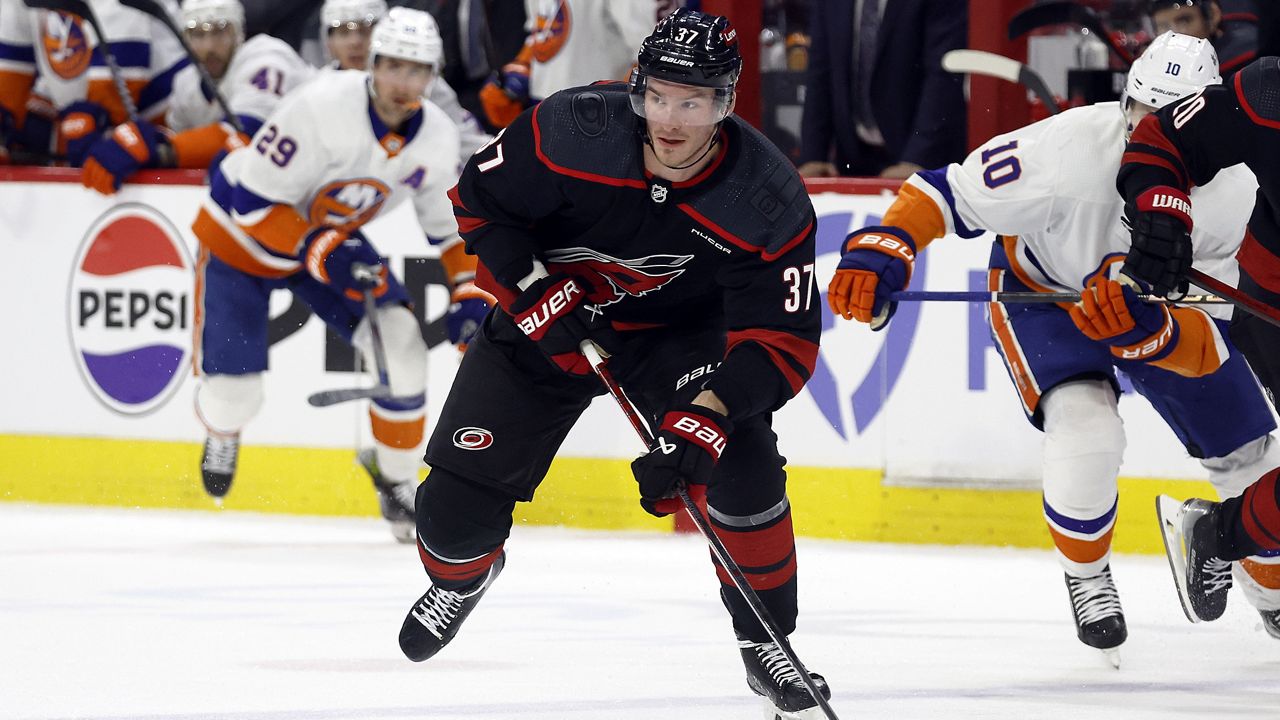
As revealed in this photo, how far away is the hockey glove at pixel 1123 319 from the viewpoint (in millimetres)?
3930

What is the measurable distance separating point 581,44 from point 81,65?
1.79 meters

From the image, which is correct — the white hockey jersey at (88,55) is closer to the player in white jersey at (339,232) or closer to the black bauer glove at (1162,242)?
the player in white jersey at (339,232)

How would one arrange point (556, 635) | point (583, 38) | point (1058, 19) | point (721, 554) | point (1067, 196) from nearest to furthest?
point (721, 554) < point (1067, 196) < point (556, 635) < point (1058, 19) < point (583, 38)

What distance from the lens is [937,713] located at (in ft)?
11.8

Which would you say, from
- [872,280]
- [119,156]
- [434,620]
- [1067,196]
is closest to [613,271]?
[872,280]

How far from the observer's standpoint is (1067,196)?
4.14 metres

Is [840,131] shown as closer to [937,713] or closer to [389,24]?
[389,24]

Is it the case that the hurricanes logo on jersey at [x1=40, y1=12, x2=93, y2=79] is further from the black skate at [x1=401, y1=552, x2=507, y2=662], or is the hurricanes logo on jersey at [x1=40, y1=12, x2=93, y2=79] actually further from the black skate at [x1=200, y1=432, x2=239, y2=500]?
the black skate at [x1=401, y1=552, x2=507, y2=662]

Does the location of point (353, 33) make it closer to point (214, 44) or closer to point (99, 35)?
point (214, 44)

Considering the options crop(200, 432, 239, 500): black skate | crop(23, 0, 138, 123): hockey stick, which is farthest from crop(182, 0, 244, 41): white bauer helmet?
crop(200, 432, 239, 500): black skate

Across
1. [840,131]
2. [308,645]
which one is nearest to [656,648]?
[308,645]

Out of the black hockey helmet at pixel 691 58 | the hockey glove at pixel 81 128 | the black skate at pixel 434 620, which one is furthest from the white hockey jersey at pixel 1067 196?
the hockey glove at pixel 81 128

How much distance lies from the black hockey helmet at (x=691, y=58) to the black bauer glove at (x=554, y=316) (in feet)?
1.23

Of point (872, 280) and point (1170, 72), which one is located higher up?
point (1170, 72)
